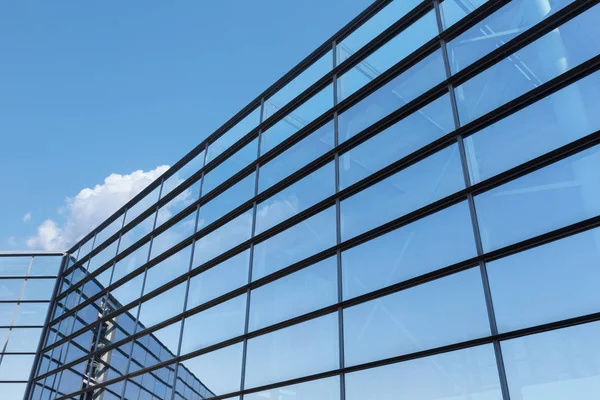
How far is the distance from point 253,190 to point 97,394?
9.57 meters

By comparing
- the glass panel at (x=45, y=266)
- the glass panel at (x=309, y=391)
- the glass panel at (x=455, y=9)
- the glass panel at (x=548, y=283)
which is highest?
the glass panel at (x=45, y=266)

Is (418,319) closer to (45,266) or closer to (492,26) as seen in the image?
(492,26)

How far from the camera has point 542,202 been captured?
9.38 meters

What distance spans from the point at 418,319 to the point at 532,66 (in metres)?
5.53

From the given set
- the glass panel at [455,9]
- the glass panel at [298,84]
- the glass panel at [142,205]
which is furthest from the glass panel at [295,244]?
the glass panel at [142,205]

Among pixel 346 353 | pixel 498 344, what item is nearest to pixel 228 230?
pixel 346 353

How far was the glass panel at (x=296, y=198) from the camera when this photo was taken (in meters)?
14.3

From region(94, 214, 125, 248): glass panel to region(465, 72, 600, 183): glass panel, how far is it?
1844 cm

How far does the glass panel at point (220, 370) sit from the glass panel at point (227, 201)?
16.1 feet

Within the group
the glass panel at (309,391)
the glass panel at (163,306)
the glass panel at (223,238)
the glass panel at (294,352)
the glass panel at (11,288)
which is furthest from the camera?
the glass panel at (11,288)

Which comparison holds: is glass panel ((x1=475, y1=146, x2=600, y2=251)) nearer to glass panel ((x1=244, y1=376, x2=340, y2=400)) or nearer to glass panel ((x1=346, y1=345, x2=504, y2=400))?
glass panel ((x1=346, y1=345, x2=504, y2=400))

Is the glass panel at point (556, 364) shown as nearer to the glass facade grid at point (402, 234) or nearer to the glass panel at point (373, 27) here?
the glass facade grid at point (402, 234)

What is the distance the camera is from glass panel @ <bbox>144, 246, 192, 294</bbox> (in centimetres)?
1844

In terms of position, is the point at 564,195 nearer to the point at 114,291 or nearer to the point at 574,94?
the point at 574,94
